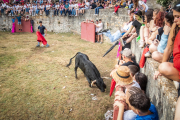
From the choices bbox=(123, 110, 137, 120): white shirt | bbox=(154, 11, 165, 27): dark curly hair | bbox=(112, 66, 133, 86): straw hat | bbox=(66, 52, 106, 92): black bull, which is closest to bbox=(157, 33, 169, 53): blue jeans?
bbox=(112, 66, 133, 86): straw hat

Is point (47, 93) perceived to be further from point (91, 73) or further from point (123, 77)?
point (123, 77)

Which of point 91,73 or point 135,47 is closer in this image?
point 91,73

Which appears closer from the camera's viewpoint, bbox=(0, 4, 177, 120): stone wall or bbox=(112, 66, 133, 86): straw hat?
bbox=(0, 4, 177, 120): stone wall

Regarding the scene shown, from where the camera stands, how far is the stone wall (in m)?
1.85

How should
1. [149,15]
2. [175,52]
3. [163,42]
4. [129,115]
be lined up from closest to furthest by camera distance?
[175,52] < [129,115] < [163,42] < [149,15]

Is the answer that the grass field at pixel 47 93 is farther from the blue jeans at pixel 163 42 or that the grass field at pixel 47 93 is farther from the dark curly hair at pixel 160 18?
the dark curly hair at pixel 160 18

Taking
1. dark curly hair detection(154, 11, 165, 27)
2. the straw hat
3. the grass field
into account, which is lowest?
the grass field

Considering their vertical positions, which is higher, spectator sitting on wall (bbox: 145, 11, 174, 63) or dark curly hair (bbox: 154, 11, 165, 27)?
dark curly hair (bbox: 154, 11, 165, 27)

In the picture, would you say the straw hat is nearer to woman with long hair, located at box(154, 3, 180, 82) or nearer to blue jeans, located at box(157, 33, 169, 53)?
woman with long hair, located at box(154, 3, 180, 82)

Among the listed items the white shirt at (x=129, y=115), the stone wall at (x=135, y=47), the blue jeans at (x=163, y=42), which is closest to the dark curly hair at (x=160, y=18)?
the stone wall at (x=135, y=47)

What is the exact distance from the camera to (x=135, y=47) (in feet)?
18.1

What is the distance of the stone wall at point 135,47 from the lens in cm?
185

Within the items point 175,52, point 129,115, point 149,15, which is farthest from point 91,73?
point 175,52

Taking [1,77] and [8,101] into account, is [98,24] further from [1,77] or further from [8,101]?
[8,101]
